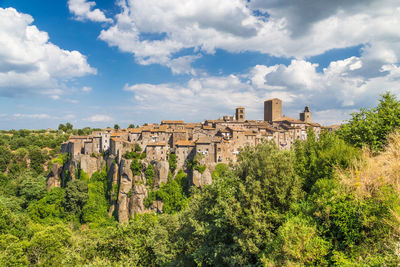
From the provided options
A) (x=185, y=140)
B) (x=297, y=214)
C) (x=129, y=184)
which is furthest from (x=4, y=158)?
(x=297, y=214)

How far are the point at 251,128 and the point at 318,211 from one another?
227ft

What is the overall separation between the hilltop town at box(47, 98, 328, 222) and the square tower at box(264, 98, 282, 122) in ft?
70.4

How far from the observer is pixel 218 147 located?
56.8m

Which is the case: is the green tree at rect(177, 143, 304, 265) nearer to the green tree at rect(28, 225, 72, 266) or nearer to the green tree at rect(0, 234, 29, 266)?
the green tree at rect(0, 234, 29, 266)

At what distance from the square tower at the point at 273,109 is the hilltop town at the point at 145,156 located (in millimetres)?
21465

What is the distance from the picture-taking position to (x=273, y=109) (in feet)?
315

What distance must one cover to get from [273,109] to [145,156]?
193ft

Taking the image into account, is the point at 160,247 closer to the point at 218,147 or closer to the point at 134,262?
the point at 134,262

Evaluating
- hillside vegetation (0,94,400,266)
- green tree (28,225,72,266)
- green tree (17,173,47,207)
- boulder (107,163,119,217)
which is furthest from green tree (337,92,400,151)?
green tree (17,173,47,207)

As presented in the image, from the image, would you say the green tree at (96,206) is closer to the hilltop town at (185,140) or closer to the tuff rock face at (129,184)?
the tuff rock face at (129,184)

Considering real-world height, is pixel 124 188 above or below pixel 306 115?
below

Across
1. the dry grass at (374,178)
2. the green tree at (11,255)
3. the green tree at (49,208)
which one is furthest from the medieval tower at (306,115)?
the green tree at (11,255)

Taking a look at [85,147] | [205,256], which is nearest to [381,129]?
[205,256]

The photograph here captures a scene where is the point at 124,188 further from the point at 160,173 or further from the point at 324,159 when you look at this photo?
the point at 324,159
